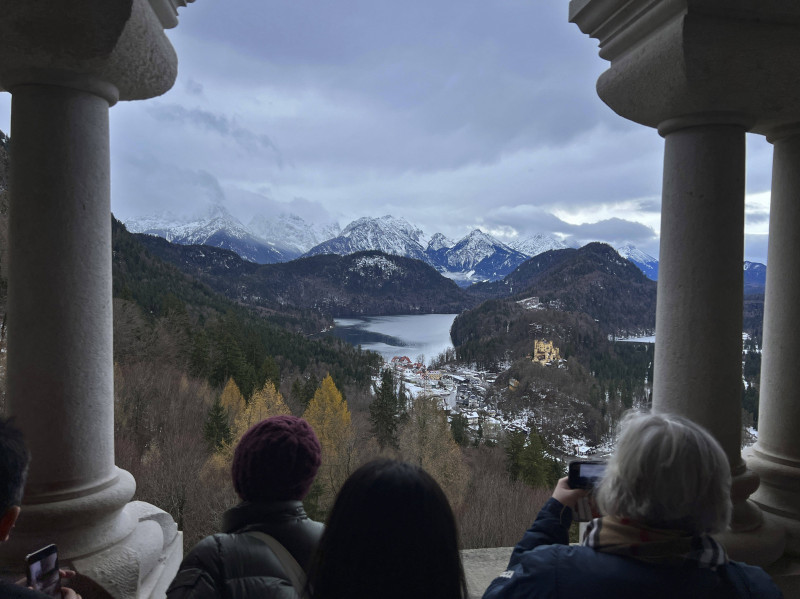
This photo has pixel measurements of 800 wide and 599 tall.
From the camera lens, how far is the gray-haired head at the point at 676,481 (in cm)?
251

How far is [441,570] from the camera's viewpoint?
220 cm

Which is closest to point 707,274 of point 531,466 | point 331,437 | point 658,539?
point 658,539

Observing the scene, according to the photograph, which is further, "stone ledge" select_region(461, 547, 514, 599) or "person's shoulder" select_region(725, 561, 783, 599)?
"stone ledge" select_region(461, 547, 514, 599)

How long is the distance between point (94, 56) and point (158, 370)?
225 ft

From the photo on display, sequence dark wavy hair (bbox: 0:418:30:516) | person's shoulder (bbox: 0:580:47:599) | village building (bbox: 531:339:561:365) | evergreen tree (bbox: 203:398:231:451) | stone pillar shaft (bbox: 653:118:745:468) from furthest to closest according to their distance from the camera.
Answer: village building (bbox: 531:339:561:365) < evergreen tree (bbox: 203:398:231:451) < stone pillar shaft (bbox: 653:118:745:468) < dark wavy hair (bbox: 0:418:30:516) < person's shoulder (bbox: 0:580:47:599)

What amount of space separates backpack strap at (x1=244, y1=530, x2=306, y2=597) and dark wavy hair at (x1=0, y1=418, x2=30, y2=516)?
111 cm

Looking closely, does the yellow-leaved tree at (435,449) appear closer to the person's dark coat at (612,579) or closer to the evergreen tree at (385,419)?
the evergreen tree at (385,419)

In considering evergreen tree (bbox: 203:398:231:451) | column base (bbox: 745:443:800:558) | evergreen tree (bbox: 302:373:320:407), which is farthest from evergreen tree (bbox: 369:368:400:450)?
Answer: column base (bbox: 745:443:800:558)

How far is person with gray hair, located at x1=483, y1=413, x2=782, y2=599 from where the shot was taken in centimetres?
250

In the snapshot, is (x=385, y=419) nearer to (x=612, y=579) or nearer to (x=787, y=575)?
(x=787, y=575)

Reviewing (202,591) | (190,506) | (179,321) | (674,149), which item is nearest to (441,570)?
(202,591)

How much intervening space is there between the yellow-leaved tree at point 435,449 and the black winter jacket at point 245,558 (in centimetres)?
5974

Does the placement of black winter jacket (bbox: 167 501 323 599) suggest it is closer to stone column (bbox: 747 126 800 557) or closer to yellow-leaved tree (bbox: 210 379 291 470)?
stone column (bbox: 747 126 800 557)

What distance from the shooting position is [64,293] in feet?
17.0
